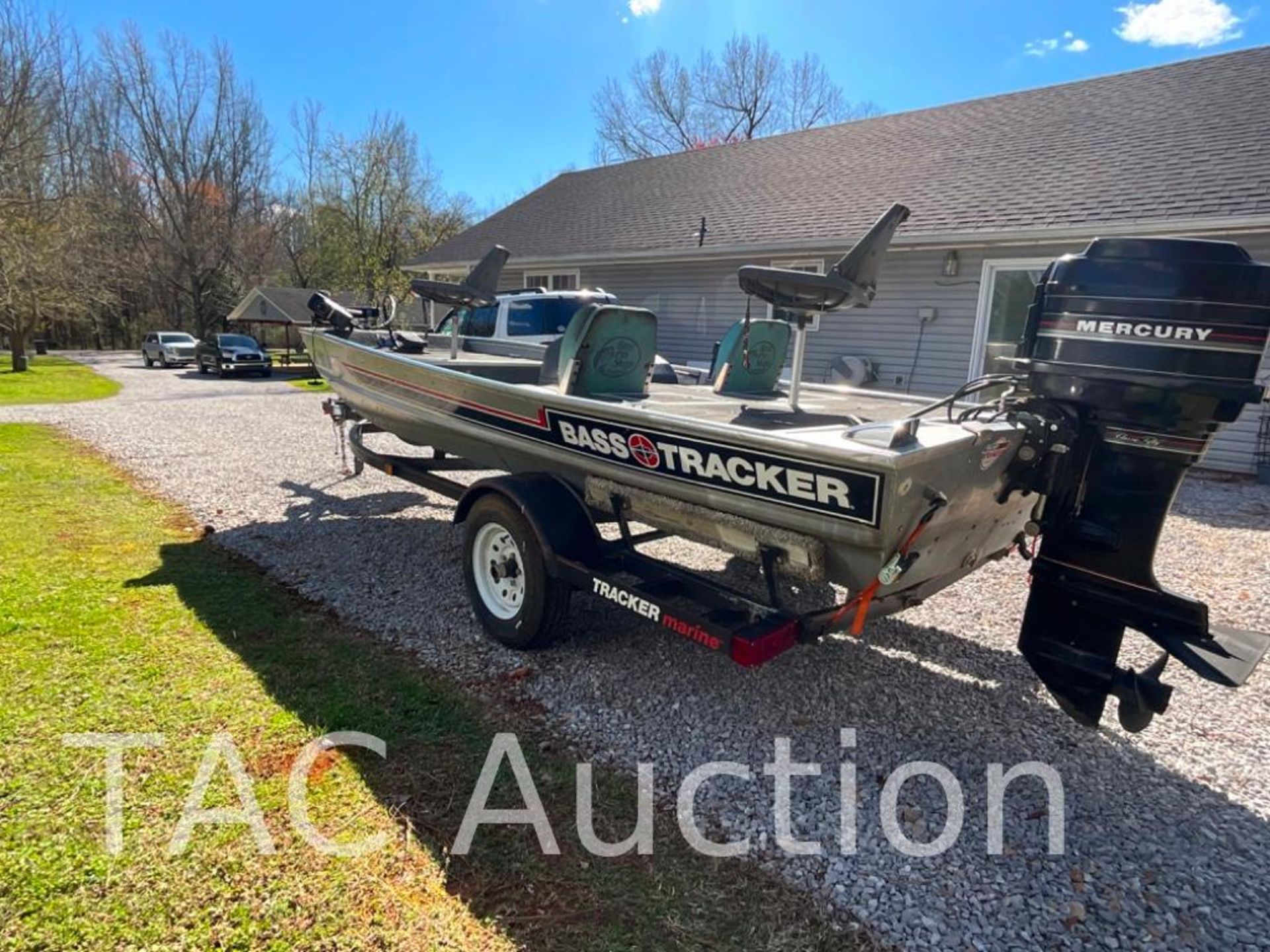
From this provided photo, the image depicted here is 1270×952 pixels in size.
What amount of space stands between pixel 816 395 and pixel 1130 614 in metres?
2.47

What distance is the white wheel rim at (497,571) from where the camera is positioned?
3.85 meters

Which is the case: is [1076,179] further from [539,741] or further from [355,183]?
[355,183]

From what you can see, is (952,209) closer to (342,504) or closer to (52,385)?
(342,504)

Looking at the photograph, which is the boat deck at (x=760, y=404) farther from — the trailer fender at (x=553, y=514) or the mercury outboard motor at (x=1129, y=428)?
the mercury outboard motor at (x=1129, y=428)

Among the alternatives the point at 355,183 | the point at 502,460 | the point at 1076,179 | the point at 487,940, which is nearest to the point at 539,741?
the point at 487,940

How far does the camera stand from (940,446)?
96.2 inches

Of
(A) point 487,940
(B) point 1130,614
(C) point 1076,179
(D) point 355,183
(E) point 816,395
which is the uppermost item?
(D) point 355,183

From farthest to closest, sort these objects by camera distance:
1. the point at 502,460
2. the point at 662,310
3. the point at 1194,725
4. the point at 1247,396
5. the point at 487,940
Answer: the point at 662,310, the point at 502,460, the point at 1194,725, the point at 1247,396, the point at 487,940

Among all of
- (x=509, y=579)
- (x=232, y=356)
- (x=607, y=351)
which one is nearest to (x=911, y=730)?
(x=509, y=579)

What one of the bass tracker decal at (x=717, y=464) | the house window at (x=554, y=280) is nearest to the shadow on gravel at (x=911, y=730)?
the bass tracker decal at (x=717, y=464)

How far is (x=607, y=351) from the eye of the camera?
3824 mm

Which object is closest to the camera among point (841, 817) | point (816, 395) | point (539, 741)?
point (841, 817)

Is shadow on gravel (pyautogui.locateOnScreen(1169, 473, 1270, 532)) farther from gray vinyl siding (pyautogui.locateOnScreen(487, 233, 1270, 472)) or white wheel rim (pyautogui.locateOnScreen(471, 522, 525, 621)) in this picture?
white wheel rim (pyautogui.locateOnScreen(471, 522, 525, 621))

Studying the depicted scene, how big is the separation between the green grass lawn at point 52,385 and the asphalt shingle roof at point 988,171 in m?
10.2
